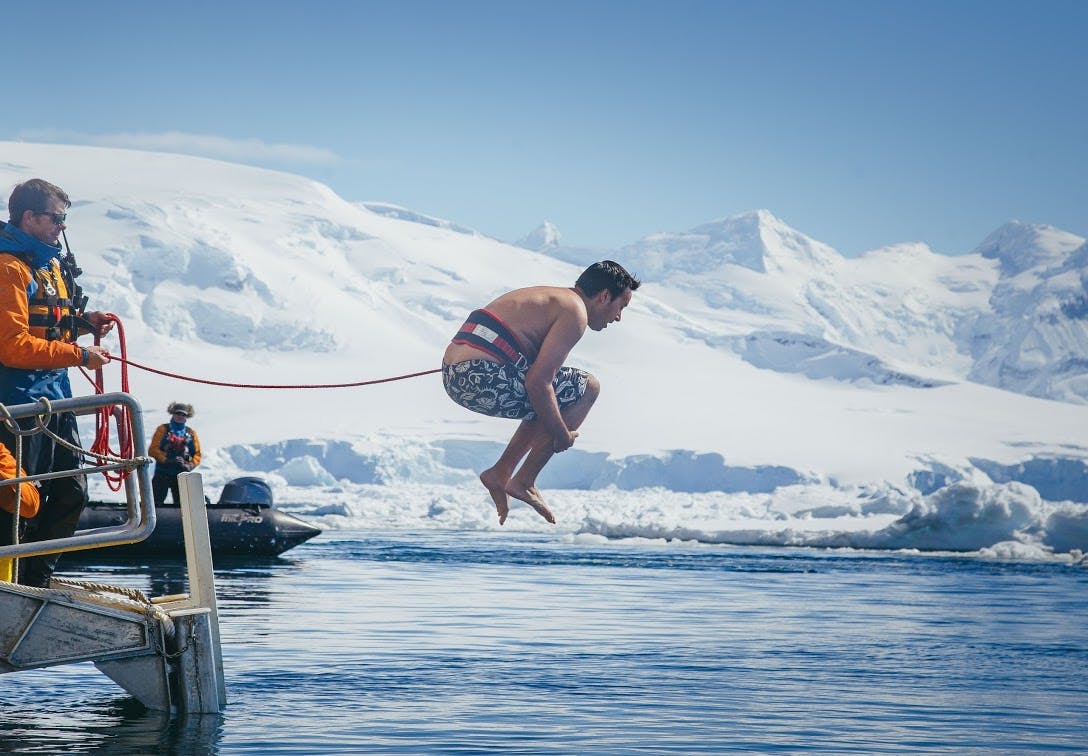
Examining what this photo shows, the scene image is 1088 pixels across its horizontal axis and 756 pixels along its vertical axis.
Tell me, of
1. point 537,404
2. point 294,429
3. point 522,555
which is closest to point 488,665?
point 537,404

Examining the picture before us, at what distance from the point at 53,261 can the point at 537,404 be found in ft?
12.6

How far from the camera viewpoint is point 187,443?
2309 cm

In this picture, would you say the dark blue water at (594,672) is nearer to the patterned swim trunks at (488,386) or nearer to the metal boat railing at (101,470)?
the metal boat railing at (101,470)

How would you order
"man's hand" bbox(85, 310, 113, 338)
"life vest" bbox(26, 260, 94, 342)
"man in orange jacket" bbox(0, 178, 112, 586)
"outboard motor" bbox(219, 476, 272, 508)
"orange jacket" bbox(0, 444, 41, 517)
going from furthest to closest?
"outboard motor" bbox(219, 476, 272, 508)
"orange jacket" bbox(0, 444, 41, 517)
"life vest" bbox(26, 260, 94, 342)
"man in orange jacket" bbox(0, 178, 112, 586)
"man's hand" bbox(85, 310, 113, 338)

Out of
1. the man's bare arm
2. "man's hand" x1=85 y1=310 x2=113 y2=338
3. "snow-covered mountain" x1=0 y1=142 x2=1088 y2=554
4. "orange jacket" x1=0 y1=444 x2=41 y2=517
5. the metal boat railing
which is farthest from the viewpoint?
"snow-covered mountain" x1=0 y1=142 x2=1088 y2=554

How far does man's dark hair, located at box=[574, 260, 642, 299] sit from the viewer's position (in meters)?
4.77

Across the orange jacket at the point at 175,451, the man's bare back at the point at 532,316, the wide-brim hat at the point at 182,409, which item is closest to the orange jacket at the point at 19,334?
the man's bare back at the point at 532,316

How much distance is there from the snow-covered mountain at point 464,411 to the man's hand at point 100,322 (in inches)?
1458

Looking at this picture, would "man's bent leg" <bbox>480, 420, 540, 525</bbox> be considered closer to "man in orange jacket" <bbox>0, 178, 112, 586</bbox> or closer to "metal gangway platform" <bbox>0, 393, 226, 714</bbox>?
"man in orange jacket" <bbox>0, 178, 112, 586</bbox>

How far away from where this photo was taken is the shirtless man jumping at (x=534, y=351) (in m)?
4.72

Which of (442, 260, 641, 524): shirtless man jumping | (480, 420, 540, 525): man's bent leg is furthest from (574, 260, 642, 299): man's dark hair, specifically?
(480, 420, 540, 525): man's bent leg

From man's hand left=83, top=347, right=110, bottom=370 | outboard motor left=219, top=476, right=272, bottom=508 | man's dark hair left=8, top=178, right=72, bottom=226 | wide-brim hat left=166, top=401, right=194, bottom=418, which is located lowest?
outboard motor left=219, top=476, right=272, bottom=508

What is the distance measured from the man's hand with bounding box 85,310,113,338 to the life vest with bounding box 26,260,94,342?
68 mm

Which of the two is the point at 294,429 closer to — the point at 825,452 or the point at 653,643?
the point at 825,452
